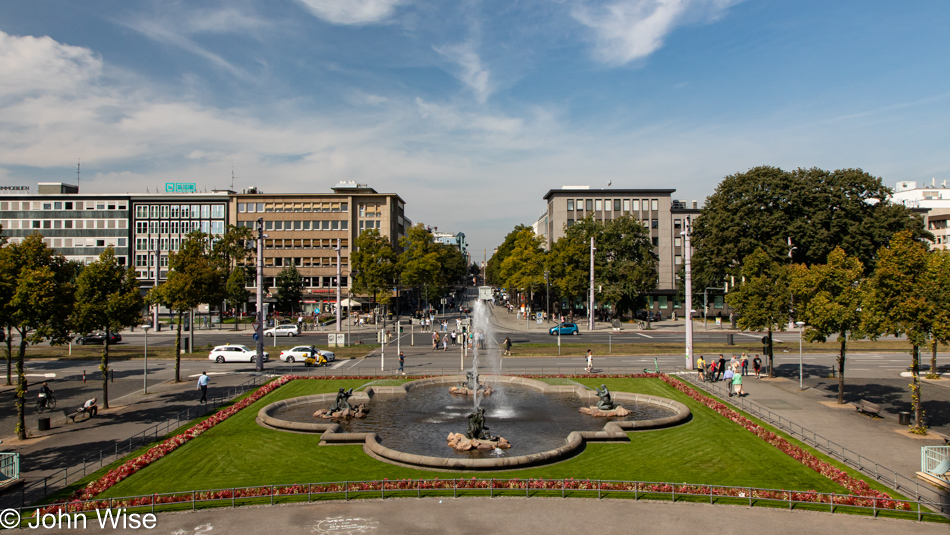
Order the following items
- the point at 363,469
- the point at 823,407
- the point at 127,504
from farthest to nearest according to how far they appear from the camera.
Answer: the point at 823,407 → the point at 363,469 → the point at 127,504

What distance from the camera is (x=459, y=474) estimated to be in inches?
677

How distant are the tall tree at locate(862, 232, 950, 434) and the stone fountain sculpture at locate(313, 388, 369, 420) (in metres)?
22.0

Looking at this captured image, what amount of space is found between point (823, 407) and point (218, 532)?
87.4 ft

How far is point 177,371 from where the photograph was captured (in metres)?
34.0

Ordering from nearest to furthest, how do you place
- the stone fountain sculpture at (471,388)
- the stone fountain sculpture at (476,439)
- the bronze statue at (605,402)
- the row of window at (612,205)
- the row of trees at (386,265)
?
the stone fountain sculpture at (476,439), the bronze statue at (605,402), the stone fountain sculpture at (471,388), the row of trees at (386,265), the row of window at (612,205)

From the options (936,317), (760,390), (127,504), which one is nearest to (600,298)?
(760,390)

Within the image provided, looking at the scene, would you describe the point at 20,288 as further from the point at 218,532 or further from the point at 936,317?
the point at 936,317

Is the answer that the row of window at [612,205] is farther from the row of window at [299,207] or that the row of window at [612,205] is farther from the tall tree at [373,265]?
the row of window at [299,207]

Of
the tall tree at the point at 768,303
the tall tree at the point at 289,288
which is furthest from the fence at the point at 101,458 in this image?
the tall tree at the point at 289,288

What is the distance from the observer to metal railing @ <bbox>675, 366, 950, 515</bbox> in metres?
15.5

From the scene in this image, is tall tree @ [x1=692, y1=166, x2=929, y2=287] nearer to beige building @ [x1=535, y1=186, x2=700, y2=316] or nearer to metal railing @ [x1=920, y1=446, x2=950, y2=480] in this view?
beige building @ [x1=535, y1=186, x2=700, y2=316]

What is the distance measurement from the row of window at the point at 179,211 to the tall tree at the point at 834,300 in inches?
3804

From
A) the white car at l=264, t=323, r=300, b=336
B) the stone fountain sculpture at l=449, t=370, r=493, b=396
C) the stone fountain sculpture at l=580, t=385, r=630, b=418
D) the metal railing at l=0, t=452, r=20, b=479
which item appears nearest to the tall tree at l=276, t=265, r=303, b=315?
the white car at l=264, t=323, r=300, b=336

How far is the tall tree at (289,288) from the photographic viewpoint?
A: 8156cm
